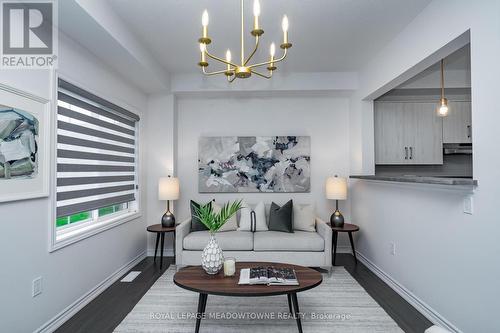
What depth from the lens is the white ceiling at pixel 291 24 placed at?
2561 millimetres

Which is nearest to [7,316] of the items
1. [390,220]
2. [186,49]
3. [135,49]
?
[135,49]

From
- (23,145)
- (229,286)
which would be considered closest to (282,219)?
(229,286)

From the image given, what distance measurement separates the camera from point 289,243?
3.59 m

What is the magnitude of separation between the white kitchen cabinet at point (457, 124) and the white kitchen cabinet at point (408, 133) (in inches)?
4.2

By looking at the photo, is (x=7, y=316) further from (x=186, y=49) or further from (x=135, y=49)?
(x=186, y=49)

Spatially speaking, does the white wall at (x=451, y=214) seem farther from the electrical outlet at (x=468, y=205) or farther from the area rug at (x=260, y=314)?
the area rug at (x=260, y=314)

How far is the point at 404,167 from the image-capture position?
471cm

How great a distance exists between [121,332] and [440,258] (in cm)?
263

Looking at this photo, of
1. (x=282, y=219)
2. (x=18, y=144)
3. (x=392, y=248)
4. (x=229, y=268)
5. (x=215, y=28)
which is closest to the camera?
(x=18, y=144)

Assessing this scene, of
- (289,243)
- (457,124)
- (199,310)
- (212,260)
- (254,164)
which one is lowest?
(199,310)

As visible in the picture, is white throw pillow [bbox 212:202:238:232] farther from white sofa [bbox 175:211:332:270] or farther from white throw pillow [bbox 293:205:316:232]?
white throw pillow [bbox 293:205:316:232]

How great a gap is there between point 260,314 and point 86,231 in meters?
1.81

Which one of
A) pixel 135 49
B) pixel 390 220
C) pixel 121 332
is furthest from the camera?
pixel 390 220

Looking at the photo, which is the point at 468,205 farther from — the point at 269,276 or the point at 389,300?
the point at 269,276
